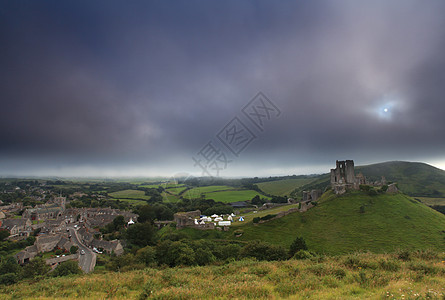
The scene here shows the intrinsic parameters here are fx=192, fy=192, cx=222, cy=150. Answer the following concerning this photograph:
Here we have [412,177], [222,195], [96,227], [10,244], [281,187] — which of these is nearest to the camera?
[10,244]

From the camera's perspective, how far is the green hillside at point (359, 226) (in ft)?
99.2

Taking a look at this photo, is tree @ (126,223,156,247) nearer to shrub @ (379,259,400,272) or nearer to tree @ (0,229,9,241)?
tree @ (0,229,9,241)

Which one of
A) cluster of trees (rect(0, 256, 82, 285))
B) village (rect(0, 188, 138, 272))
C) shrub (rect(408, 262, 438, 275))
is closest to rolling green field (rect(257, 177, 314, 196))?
village (rect(0, 188, 138, 272))

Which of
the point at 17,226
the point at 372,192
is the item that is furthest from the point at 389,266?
the point at 17,226

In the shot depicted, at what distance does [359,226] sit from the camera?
1345 inches

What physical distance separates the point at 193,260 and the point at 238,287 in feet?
54.7

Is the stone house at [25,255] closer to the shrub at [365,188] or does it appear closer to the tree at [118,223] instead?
the tree at [118,223]

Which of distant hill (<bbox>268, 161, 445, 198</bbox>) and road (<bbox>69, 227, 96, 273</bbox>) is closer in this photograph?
road (<bbox>69, 227, 96, 273</bbox>)

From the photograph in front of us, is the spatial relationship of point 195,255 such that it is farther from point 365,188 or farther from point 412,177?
point 412,177

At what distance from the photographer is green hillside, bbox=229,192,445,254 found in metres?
30.2

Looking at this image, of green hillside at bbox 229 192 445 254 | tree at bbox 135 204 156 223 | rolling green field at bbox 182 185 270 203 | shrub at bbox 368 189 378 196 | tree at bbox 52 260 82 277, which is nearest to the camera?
tree at bbox 52 260 82 277

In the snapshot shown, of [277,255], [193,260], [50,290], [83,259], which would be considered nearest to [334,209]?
[277,255]

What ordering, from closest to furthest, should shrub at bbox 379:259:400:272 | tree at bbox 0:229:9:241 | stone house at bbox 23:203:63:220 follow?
1. shrub at bbox 379:259:400:272
2. tree at bbox 0:229:9:241
3. stone house at bbox 23:203:63:220

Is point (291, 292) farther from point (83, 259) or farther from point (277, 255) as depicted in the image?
point (83, 259)
